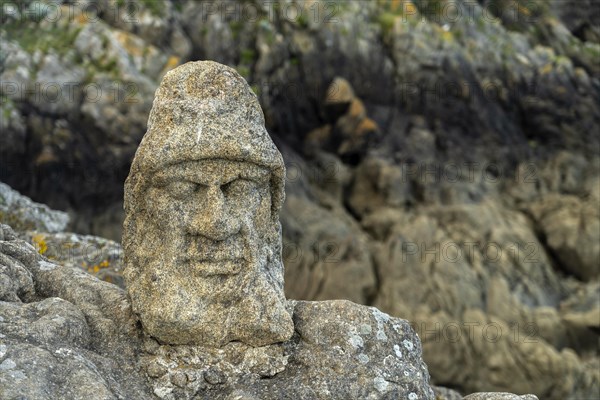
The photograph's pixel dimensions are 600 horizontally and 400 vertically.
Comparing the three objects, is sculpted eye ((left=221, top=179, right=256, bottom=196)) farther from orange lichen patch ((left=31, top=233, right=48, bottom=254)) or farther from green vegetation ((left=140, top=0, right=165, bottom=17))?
green vegetation ((left=140, top=0, right=165, bottom=17))

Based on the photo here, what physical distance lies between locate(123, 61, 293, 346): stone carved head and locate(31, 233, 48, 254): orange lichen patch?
16.2ft

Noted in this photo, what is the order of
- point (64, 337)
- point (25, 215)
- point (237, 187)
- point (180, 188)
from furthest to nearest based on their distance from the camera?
point (25, 215) → point (237, 187) → point (180, 188) → point (64, 337)

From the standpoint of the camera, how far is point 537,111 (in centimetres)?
2831

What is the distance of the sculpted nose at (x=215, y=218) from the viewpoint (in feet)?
30.7

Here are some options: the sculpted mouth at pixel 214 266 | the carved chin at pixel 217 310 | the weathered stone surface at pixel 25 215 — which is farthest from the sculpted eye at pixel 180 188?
the weathered stone surface at pixel 25 215

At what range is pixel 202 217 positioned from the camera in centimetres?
943

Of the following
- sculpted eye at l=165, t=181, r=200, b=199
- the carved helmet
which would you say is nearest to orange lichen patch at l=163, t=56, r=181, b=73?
the carved helmet

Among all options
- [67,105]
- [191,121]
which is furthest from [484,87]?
[191,121]

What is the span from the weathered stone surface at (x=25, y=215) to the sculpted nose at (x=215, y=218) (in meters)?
7.56

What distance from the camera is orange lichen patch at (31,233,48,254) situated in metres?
14.1

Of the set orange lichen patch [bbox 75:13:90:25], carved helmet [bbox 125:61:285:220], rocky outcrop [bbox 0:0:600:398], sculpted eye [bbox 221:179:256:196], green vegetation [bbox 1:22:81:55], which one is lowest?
rocky outcrop [bbox 0:0:600:398]

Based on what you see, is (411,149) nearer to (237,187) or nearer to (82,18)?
(82,18)

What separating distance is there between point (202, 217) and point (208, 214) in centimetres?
8

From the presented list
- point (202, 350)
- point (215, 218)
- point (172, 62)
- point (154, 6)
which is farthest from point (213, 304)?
point (154, 6)
